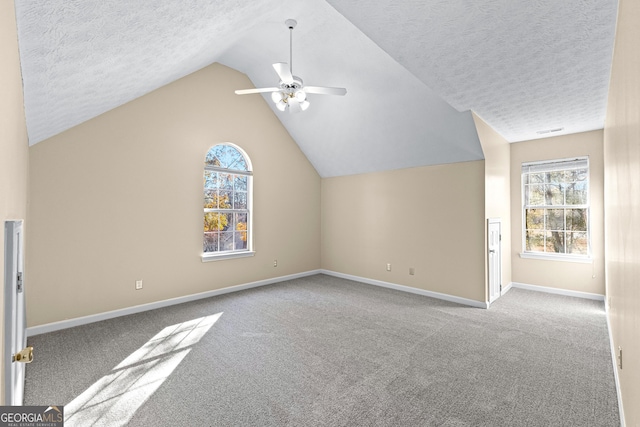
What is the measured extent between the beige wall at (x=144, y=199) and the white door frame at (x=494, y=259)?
11.5 ft

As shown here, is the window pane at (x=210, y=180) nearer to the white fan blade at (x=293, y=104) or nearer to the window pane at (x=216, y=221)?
the window pane at (x=216, y=221)

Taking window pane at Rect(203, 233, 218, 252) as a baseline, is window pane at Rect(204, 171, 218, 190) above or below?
above

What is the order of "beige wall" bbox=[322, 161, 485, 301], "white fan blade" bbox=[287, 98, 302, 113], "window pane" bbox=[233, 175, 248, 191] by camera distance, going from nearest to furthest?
"white fan blade" bbox=[287, 98, 302, 113], "beige wall" bbox=[322, 161, 485, 301], "window pane" bbox=[233, 175, 248, 191]

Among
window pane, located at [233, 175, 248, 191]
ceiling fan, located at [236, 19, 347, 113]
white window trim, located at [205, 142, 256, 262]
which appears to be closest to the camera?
ceiling fan, located at [236, 19, 347, 113]

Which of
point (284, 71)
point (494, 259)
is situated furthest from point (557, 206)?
point (284, 71)

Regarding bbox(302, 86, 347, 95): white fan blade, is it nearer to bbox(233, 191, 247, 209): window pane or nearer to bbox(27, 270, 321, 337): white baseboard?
bbox(233, 191, 247, 209): window pane

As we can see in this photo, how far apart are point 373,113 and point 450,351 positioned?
10.9ft

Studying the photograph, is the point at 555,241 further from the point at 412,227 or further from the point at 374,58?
the point at 374,58

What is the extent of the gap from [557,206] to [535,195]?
36 cm

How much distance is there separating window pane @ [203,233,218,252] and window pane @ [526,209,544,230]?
5.34 m

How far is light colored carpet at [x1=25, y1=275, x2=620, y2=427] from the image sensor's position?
6.71 ft

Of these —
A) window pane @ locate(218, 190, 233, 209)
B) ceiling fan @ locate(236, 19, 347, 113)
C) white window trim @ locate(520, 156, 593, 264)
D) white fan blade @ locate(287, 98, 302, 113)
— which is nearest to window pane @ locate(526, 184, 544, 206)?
white window trim @ locate(520, 156, 593, 264)

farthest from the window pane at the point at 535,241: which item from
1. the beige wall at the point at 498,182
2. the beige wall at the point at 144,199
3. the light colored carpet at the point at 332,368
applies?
the beige wall at the point at 144,199

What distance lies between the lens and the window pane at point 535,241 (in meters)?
5.18
